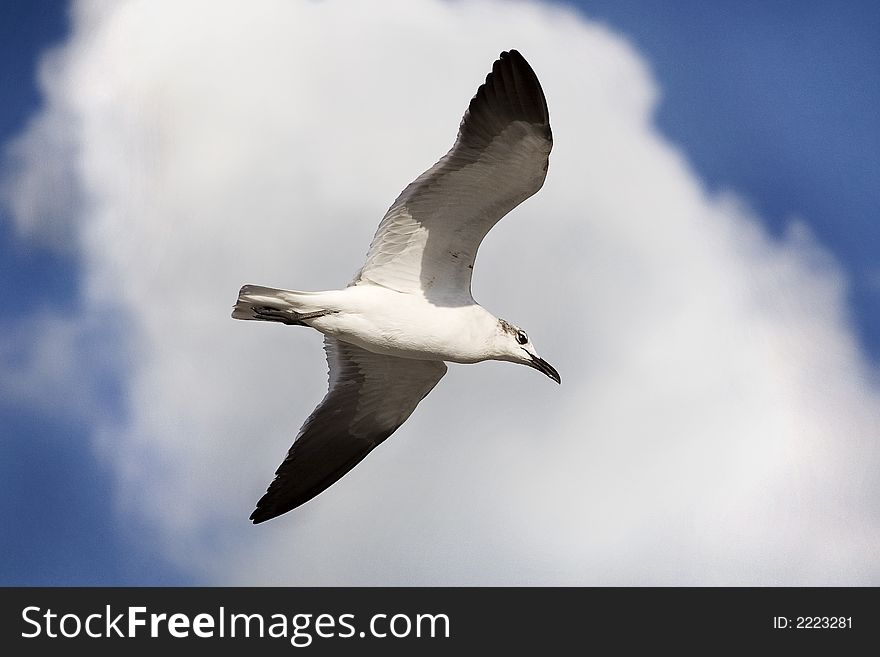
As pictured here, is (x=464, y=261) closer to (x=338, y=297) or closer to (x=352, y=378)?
(x=338, y=297)

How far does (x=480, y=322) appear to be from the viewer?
39.8 ft

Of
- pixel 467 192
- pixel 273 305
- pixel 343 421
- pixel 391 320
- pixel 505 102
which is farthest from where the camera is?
pixel 343 421

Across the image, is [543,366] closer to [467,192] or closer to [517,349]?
[517,349]

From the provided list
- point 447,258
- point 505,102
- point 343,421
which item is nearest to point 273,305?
point 447,258

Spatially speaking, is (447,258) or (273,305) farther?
(447,258)

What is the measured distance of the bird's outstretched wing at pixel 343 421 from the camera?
13.5 meters

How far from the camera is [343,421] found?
13.7m

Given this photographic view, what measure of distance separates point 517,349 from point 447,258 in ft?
3.58

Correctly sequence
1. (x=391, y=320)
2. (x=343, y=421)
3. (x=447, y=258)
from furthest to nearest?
(x=343, y=421), (x=447, y=258), (x=391, y=320)

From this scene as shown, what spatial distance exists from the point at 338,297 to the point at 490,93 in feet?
7.37

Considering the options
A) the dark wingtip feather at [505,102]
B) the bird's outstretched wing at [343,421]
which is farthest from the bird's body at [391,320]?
the dark wingtip feather at [505,102]

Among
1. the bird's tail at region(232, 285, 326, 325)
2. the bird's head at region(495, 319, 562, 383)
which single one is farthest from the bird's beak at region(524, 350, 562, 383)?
the bird's tail at region(232, 285, 326, 325)

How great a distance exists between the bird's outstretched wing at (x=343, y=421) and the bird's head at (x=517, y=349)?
3.84 feet

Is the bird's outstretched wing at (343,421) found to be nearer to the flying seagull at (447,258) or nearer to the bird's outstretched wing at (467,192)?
the flying seagull at (447,258)
